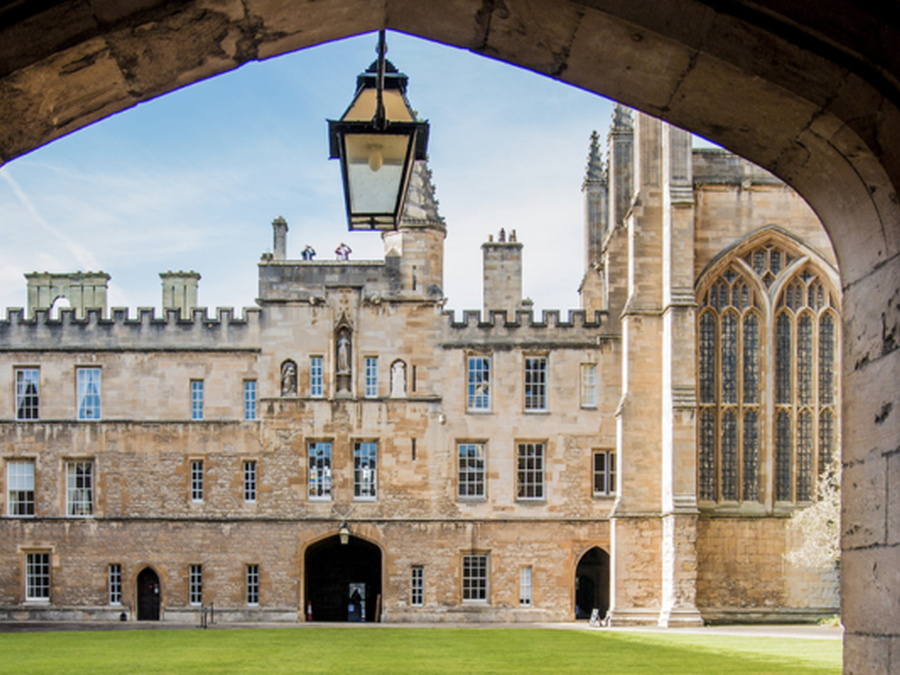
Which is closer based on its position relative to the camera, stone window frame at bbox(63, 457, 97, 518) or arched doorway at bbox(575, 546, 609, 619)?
stone window frame at bbox(63, 457, 97, 518)

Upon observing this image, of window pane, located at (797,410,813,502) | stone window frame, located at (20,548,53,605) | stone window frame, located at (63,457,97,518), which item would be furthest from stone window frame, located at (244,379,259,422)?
window pane, located at (797,410,813,502)

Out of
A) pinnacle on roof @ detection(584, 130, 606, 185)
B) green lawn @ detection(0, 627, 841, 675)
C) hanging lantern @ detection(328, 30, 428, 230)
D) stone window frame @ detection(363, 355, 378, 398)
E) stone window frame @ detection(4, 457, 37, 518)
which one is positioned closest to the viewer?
hanging lantern @ detection(328, 30, 428, 230)

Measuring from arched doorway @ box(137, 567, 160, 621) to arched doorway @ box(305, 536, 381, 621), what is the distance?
193 inches

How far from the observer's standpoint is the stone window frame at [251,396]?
32562 millimetres

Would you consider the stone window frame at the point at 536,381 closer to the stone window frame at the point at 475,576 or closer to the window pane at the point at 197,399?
the stone window frame at the point at 475,576

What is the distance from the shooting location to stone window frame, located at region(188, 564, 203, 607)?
104ft

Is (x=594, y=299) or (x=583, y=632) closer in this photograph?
(x=583, y=632)

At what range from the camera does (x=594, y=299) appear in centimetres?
3681

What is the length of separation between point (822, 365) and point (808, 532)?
4.61 metres

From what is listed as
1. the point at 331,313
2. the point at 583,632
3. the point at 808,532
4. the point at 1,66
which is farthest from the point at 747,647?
the point at 1,66

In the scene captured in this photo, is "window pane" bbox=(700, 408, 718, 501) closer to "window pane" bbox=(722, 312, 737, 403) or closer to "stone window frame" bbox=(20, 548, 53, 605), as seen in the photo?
"window pane" bbox=(722, 312, 737, 403)

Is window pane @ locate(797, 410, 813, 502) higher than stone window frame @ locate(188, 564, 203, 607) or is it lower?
higher

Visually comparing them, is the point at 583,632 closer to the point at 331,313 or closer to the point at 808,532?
the point at 808,532

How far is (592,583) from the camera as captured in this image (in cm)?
3544
